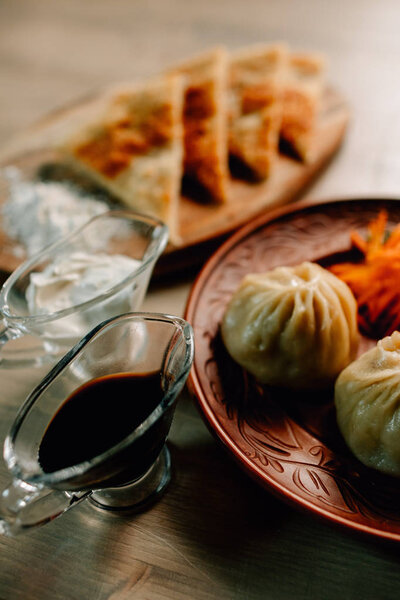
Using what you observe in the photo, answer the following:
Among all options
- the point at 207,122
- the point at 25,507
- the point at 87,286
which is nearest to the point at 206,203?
the point at 207,122

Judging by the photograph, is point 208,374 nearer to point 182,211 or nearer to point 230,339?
point 230,339

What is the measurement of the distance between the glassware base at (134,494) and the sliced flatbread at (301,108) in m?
0.98

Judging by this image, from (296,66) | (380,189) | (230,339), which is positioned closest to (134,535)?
(230,339)

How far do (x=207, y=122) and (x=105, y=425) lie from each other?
0.96 meters

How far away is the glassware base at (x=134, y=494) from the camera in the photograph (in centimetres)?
89

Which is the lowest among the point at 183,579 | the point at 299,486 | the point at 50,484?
the point at 183,579

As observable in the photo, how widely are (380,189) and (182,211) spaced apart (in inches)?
21.8

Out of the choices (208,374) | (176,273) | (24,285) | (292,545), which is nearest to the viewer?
(292,545)

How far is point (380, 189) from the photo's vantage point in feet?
Answer: 5.06

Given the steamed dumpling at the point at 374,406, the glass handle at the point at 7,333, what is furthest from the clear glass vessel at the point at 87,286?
the steamed dumpling at the point at 374,406

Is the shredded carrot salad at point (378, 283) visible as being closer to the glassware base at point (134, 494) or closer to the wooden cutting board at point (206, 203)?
the wooden cutting board at point (206, 203)

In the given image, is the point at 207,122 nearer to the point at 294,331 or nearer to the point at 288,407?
the point at 294,331

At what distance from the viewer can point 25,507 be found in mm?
719

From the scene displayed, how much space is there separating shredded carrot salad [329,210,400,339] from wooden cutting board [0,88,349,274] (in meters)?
0.34
